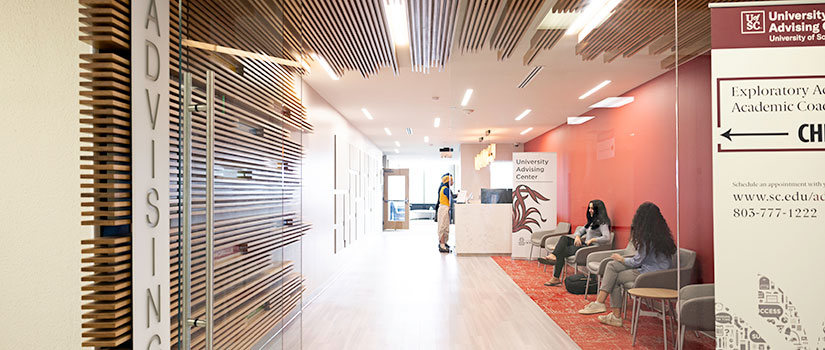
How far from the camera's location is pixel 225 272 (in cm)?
157

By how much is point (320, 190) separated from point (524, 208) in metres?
3.13

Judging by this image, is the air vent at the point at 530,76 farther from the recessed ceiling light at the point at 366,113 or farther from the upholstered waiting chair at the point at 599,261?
the recessed ceiling light at the point at 366,113

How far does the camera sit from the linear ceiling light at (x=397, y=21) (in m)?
3.26

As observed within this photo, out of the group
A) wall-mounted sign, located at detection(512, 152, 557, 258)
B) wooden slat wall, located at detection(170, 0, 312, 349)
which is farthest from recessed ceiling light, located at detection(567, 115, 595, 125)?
wooden slat wall, located at detection(170, 0, 312, 349)

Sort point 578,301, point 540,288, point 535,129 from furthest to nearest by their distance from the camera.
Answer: point 540,288 < point 535,129 < point 578,301

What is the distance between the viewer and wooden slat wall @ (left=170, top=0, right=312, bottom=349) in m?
1.52

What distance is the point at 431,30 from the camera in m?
3.64

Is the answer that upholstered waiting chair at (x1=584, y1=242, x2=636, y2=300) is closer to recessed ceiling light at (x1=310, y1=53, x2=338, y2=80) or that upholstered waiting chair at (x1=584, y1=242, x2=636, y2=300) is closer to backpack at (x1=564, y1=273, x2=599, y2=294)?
backpack at (x1=564, y1=273, x2=599, y2=294)

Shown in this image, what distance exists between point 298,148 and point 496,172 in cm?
392

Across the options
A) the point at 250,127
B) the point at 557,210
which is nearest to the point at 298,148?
the point at 250,127

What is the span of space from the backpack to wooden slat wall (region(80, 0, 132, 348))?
2.82 meters

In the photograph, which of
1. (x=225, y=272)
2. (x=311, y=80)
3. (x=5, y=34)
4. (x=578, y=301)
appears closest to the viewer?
(x=225, y=272)

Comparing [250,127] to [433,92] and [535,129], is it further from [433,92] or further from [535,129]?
[433,92]

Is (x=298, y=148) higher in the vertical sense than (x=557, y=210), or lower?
higher
